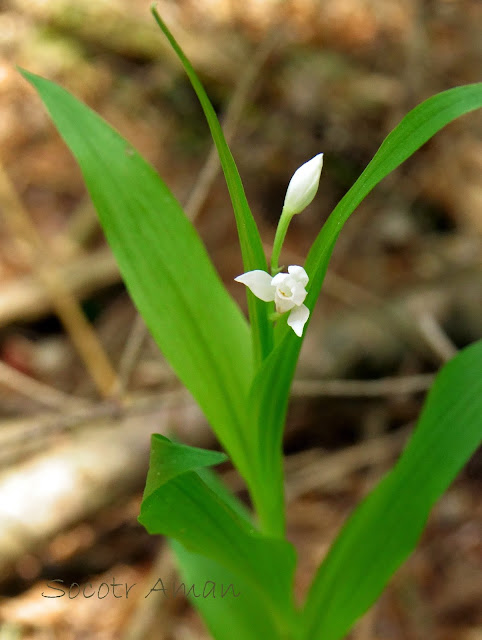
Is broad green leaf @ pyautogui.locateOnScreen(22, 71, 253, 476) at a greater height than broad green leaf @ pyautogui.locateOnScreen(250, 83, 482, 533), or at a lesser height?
greater

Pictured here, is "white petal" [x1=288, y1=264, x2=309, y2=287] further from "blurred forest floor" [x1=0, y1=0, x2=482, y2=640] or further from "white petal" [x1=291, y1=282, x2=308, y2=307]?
"blurred forest floor" [x1=0, y1=0, x2=482, y2=640]

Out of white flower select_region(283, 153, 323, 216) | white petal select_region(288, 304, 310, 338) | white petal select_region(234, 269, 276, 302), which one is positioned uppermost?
white flower select_region(283, 153, 323, 216)

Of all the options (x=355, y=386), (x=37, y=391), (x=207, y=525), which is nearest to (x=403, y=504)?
(x=207, y=525)

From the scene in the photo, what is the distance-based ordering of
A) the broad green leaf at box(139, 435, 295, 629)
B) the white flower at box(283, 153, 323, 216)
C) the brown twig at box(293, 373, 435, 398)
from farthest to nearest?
the brown twig at box(293, 373, 435, 398)
the white flower at box(283, 153, 323, 216)
the broad green leaf at box(139, 435, 295, 629)

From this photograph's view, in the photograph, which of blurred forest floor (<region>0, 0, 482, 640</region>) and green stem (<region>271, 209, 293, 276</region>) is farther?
blurred forest floor (<region>0, 0, 482, 640</region>)

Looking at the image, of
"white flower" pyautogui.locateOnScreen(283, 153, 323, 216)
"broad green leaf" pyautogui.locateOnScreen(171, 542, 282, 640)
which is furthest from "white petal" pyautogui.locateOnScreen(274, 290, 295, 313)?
→ "broad green leaf" pyautogui.locateOnScreen(171, 542, 282, 640)

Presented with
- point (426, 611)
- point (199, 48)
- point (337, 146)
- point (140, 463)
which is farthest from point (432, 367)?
point (199, 48)

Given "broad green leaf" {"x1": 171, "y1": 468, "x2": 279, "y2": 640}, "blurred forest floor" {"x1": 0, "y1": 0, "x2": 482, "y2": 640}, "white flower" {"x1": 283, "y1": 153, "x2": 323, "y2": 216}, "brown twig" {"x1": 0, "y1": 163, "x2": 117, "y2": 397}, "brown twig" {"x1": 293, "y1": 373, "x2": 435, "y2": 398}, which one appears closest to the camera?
"white flower" {"x1": 283, "y1": 153, "x2": 323, "y2": 216}

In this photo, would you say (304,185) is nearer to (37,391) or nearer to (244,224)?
(244,224)
